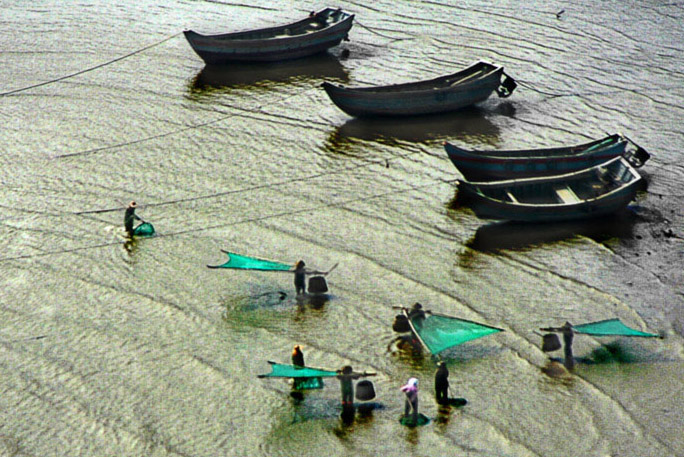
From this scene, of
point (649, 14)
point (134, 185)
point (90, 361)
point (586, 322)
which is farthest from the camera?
point (649, 14)

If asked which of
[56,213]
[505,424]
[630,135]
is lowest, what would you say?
[56,213]

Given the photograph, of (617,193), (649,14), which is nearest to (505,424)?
(617,193)

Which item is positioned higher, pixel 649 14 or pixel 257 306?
pixel 649 14

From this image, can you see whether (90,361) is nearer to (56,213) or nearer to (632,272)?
(56,213)

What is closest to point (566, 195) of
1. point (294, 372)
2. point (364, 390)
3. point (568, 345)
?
point (568, 345)

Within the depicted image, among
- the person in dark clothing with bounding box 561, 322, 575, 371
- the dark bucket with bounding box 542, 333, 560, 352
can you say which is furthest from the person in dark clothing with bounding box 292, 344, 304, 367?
the person in dark clothing with bounding box 561, 322, 575, 371

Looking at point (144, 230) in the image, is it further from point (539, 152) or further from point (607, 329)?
point (607, 329)
